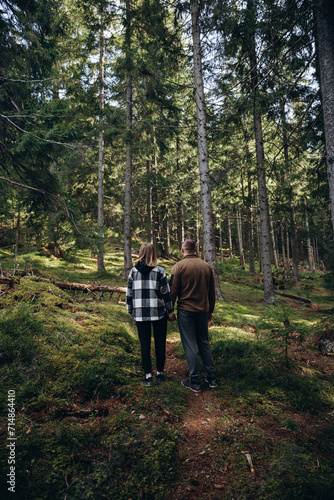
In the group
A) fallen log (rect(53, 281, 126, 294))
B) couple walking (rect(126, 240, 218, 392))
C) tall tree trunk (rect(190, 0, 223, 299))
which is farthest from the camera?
tall tree trunk (rect(190, 0, 223, 299))

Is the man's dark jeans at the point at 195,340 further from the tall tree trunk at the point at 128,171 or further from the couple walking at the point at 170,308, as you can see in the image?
the tall tree trunk at the point at 128,171

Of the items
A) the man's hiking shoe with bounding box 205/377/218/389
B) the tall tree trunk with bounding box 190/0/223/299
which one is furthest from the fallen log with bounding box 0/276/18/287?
the tall tree trunk with bounding box 190/0/223/299

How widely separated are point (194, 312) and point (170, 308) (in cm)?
43

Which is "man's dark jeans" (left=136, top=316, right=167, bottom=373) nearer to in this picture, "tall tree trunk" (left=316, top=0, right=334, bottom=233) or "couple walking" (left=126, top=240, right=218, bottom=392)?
"couple walking" (left=126, top=240, right=218, bottom=392)

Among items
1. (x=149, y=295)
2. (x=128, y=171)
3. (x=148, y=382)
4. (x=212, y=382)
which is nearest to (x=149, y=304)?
(x=149, y=295)

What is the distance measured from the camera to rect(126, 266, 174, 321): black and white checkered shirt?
13.4 feet

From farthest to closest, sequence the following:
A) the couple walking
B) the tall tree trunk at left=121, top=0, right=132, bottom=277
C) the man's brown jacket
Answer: the tall tree trunk at left=121, top=0, right=132, bottom=277 < the man's brown jacket < the couple walking

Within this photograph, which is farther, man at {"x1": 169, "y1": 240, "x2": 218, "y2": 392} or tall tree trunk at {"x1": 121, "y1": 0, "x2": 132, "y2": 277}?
tall tree trunk at {"x1": 121, "y1": 0, "x2": 132, "y2": 277}

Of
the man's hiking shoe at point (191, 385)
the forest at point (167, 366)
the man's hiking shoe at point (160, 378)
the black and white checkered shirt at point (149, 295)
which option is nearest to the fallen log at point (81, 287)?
the forest at point (167, 366)

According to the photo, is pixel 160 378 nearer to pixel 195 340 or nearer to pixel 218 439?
pixel 195 340

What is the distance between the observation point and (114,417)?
3141 millimetres

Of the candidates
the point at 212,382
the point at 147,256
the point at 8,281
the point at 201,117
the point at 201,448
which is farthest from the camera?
the point at 201,117

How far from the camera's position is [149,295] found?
414 centimetres

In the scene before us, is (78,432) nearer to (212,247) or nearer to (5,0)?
(212,247)
